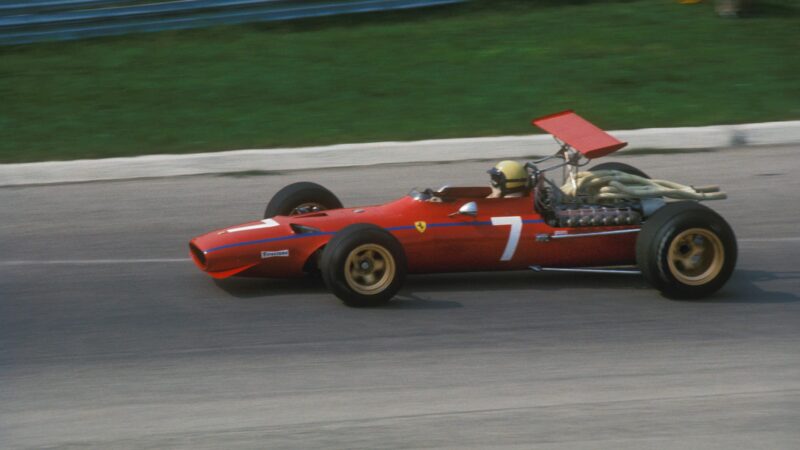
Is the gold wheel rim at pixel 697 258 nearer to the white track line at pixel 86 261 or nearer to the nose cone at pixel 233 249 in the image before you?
the nose cone at pixel 233 249

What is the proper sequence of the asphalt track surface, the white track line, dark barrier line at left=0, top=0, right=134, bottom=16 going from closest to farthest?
the asphalt track surface → the white track line → dark barrier line at left=0, top=0, right=134, bottom=16

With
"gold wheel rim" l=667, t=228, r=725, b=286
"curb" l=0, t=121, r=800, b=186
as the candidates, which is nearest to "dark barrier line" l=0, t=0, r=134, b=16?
"curb" l=0, t=121, r=800, b=186

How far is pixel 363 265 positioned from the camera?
7309mm

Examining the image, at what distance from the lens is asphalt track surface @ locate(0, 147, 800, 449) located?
5746mm

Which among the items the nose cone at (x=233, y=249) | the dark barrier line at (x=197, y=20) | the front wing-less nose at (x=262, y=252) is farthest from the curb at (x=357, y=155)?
the dark barrier line at (x=197, y=20)

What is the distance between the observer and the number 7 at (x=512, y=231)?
25.0 feet

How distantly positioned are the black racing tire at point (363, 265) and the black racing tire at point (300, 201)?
1.10 metres

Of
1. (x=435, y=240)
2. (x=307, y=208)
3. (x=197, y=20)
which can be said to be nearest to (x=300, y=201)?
(x=307, y=208)

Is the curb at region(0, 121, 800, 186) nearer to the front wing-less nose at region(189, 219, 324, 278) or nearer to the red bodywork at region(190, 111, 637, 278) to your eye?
the red bodywork at region(190, 111, 637, 278)

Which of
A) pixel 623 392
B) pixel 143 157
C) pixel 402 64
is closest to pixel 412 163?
pixel 143 157

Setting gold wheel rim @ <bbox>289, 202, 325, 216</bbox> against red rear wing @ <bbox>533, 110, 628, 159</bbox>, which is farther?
gold wheel rim @ <bbox>289, 202, 325, 216</bbox>

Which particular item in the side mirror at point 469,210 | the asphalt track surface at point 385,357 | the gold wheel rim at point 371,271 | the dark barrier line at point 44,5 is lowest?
the asphalt track surface at point 385,357

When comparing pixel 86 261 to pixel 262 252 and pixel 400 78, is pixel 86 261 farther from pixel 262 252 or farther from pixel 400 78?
pixel 400 78

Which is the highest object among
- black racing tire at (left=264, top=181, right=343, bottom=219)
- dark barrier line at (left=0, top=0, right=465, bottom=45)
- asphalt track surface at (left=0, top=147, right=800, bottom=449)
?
dark barrier line at (left=0, top=0, right=465, bottom=45)
